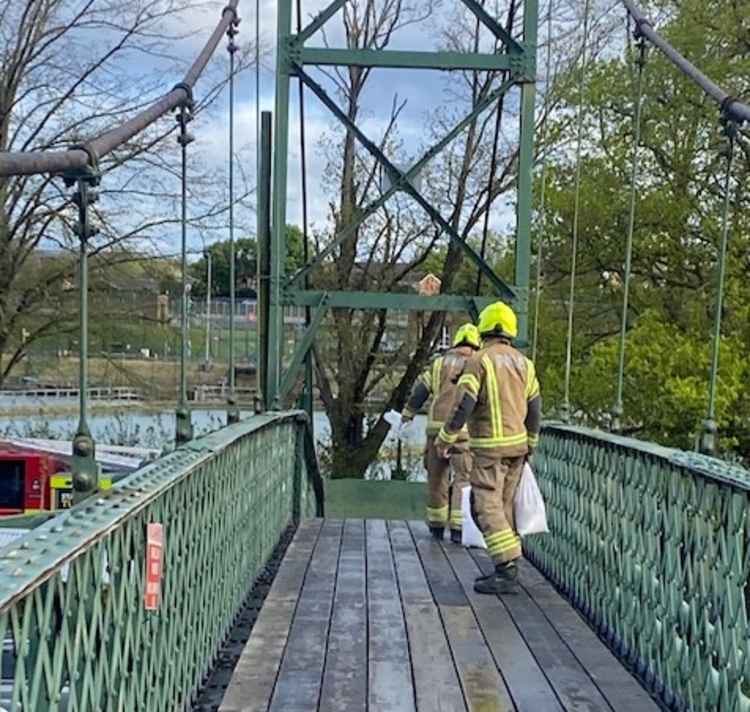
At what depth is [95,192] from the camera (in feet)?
9.49

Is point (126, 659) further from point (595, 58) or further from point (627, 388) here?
point (595, 58)

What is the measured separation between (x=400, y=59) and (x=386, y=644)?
17.5 feet

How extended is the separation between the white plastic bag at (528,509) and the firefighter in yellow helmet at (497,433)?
0.11 ft

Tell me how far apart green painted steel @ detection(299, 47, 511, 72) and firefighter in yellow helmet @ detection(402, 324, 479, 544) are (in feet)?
7.70

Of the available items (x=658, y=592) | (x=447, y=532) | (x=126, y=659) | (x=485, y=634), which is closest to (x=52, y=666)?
(x=126, y=659)

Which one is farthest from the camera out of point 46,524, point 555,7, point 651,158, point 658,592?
point 651,158

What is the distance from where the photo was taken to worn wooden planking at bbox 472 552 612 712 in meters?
4.07

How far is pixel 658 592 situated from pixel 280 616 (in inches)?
73.0

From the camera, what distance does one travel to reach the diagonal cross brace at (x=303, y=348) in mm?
8922

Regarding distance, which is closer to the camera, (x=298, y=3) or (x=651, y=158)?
(x=298, y=3)

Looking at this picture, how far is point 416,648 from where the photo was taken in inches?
185

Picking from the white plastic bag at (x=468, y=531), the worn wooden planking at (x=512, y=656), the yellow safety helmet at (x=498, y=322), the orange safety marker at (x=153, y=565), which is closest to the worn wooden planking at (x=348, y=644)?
the worn wooden planking at (x=512, y=656)

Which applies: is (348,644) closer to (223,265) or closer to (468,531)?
(468,531)

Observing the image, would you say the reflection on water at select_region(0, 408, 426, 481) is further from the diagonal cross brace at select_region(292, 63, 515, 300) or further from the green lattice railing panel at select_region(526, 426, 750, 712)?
the green lattice railing panel at select_region(526, 426, 750, 712)
